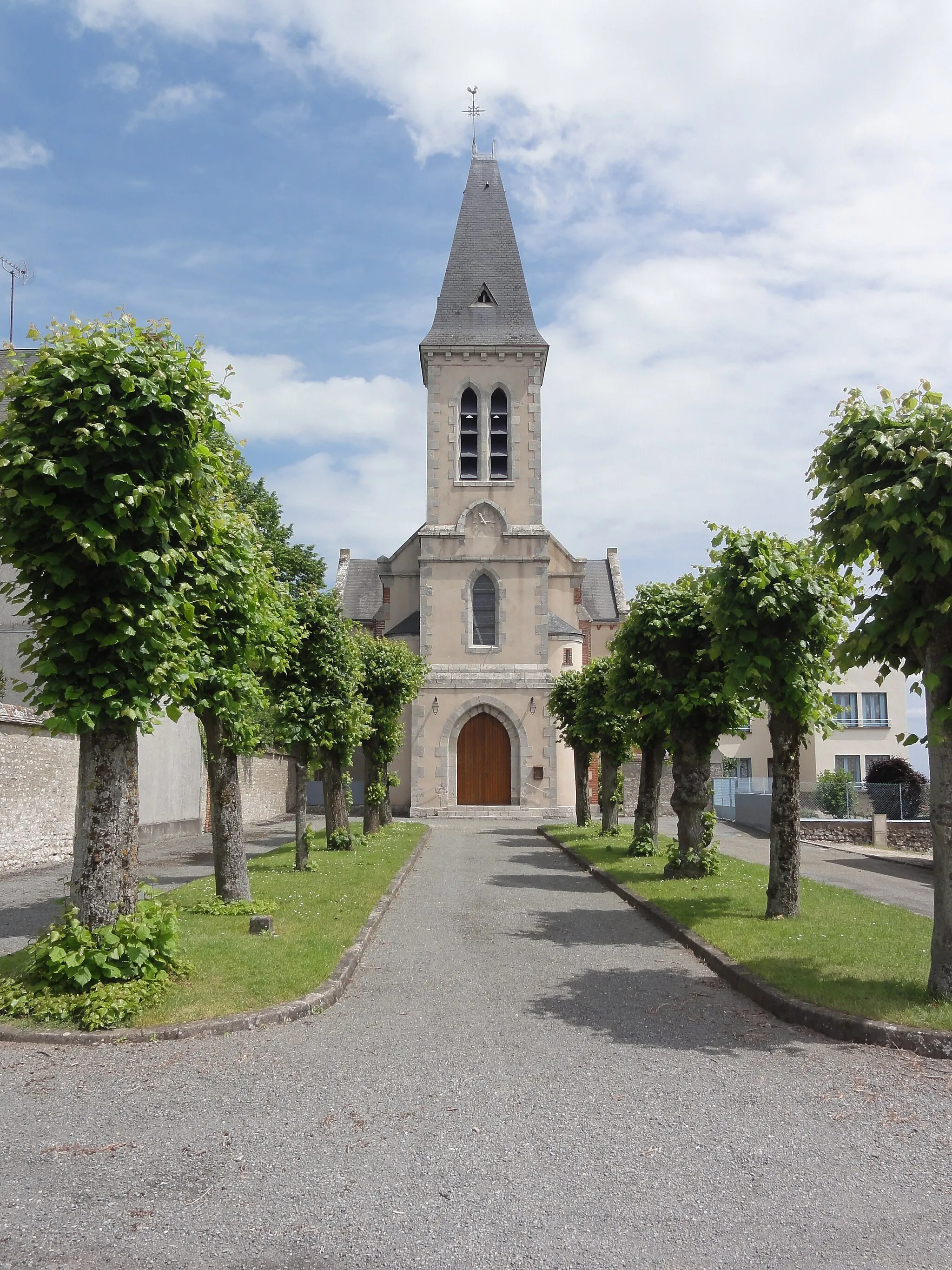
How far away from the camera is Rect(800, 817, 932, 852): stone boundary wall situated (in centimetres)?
2920

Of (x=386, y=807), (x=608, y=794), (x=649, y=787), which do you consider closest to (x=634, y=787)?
(x=386, y=807)

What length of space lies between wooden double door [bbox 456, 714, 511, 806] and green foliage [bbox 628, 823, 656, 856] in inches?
657

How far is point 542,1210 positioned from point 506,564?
32794mm

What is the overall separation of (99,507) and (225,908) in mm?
5756

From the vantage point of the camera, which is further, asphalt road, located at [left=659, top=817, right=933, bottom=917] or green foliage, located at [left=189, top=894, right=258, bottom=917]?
asphalt road, located at [left=659, top=817, right=933, bottom=917]

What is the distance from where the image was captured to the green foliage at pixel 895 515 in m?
7.16

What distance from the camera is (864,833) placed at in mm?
29672

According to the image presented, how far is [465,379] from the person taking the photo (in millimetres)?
37938

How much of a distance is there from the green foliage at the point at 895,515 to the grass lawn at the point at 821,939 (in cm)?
192

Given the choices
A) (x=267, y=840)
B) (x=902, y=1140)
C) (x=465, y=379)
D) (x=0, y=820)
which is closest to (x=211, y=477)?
(x=902, y=1140)

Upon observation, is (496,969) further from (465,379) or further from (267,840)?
(465,379)

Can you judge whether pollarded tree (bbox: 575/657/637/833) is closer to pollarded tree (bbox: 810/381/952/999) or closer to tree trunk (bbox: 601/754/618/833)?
tree trunk (bbox: 601/754/618/833)

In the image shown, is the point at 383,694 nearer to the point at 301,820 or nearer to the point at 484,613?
the point at 301,820

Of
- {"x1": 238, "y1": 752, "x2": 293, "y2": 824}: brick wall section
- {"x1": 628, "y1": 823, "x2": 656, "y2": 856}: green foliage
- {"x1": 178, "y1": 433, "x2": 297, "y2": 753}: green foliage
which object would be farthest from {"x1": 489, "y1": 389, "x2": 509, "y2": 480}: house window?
{"x1": 178, "y1": 433, "x2": 297, "y2": 753}: green foliage
